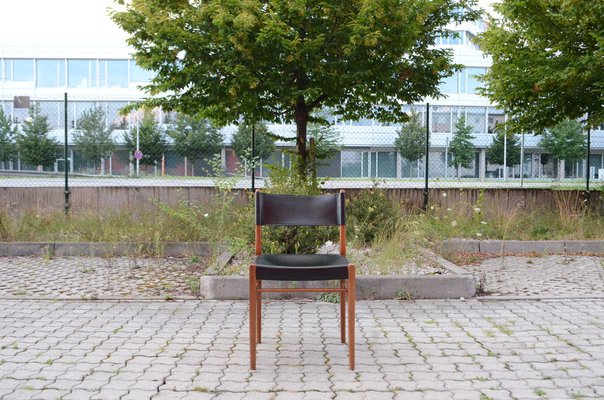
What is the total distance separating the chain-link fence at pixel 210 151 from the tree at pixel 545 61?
0.90 metres

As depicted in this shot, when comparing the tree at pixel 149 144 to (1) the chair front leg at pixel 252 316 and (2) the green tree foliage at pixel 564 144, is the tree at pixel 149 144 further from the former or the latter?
(1) the chair front leg at pixel 252 316

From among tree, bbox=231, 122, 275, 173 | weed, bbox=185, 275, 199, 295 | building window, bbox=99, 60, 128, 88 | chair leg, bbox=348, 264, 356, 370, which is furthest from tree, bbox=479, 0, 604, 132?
building window, bbox=99, 60, 128, 88

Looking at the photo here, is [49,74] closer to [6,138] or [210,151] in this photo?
[6,138]

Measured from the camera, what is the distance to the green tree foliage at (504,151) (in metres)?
18.0

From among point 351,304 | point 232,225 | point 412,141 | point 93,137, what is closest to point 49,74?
point 93,137

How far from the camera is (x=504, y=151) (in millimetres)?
19422

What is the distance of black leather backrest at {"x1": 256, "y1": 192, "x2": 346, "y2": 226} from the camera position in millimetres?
4609

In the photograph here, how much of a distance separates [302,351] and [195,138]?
10010 millimetres

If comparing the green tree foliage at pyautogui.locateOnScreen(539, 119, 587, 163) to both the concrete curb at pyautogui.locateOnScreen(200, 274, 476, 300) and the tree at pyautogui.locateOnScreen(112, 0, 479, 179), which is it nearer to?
the tree at pyautogui.locateOnScreen(112, 0, 479, 179)

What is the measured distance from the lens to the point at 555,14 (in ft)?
37.6

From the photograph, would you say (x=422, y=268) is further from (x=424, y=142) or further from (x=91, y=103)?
(x=91, y=103)

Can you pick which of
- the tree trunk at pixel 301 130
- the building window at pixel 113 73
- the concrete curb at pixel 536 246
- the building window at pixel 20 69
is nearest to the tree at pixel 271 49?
the tree trunk at pixel 301 130

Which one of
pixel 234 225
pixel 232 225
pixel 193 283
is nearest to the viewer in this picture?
pixel 193 283

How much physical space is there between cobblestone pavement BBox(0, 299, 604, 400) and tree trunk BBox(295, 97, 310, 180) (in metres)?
5.72
